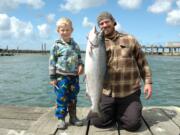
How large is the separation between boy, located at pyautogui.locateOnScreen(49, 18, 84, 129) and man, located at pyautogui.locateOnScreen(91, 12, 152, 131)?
48cm

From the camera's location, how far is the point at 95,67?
14.7 feet

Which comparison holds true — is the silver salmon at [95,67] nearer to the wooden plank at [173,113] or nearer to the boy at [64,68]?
the boy at [64,68]

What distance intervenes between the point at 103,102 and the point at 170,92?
12.3 m

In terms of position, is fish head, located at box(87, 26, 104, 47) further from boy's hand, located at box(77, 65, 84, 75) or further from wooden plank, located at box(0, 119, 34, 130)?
wooden plank, located at box(0, 119, 34, 130)

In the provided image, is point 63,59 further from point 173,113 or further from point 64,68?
point 173,113

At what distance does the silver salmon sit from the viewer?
14.3ft

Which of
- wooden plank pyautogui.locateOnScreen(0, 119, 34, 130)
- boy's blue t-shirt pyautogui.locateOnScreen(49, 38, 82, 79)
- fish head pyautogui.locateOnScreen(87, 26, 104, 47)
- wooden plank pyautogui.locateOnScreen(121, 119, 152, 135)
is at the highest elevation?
fish head pyautogui.locateOnScreen(87, 26, 104, 47)

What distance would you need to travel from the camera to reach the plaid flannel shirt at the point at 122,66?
4.97 m

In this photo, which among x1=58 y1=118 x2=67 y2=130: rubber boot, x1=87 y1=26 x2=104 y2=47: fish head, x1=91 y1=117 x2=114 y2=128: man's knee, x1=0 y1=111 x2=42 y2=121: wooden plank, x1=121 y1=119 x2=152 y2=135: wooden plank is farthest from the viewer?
x1=0 y1=111 x2=42 y2=121: wooden plank

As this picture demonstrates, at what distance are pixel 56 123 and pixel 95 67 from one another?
124 cm

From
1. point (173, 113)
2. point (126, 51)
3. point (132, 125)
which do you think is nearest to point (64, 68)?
point (126, 51)

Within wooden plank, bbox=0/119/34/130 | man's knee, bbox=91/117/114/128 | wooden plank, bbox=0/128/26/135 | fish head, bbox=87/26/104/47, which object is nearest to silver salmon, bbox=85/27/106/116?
fish head, bbox=87/26/104/47

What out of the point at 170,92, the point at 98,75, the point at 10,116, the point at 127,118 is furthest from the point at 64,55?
the point at 170,92

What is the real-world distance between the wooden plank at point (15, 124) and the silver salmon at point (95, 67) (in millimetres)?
1415
